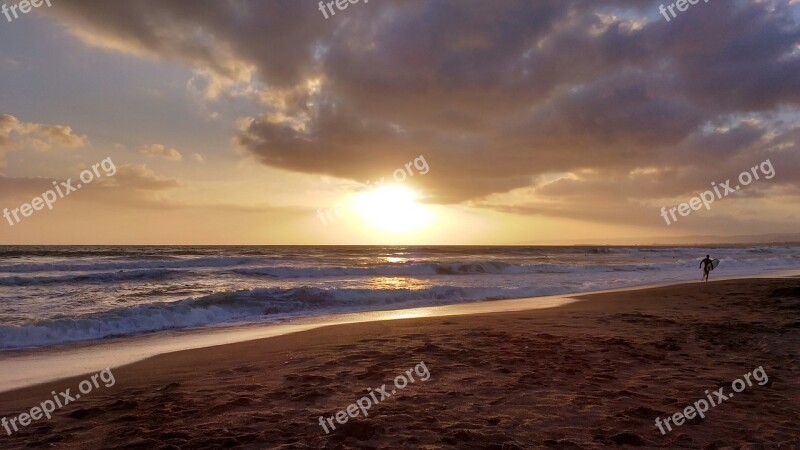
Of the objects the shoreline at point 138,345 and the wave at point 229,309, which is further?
the wave at point 229,309

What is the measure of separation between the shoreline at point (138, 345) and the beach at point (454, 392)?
2.29 feet

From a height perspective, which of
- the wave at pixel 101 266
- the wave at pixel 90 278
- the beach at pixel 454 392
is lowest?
the beach at pixel 454 392

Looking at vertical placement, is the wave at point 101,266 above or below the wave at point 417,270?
above

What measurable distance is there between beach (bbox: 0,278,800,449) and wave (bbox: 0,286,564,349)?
4.68m

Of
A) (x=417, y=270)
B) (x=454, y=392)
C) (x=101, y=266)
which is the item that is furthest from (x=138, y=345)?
(x=101, y=266)

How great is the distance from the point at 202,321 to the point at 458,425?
472 inches

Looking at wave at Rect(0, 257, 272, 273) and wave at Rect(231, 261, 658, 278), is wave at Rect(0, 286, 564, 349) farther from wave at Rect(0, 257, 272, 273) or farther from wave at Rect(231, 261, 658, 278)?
wave at Rect(0, 257, 272, 273)

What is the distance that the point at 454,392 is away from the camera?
240 inches

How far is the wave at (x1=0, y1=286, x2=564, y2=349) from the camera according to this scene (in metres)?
11.6

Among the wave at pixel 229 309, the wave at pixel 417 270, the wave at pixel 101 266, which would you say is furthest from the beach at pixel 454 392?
the wave at pixel 101 266

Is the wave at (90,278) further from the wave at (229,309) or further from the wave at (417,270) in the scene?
the wave at (229,309)

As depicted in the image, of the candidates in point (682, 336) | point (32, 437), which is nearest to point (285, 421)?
point (32, 437)

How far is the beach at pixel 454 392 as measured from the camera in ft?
15.4

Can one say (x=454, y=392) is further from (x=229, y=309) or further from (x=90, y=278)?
(x=90, y=278)
